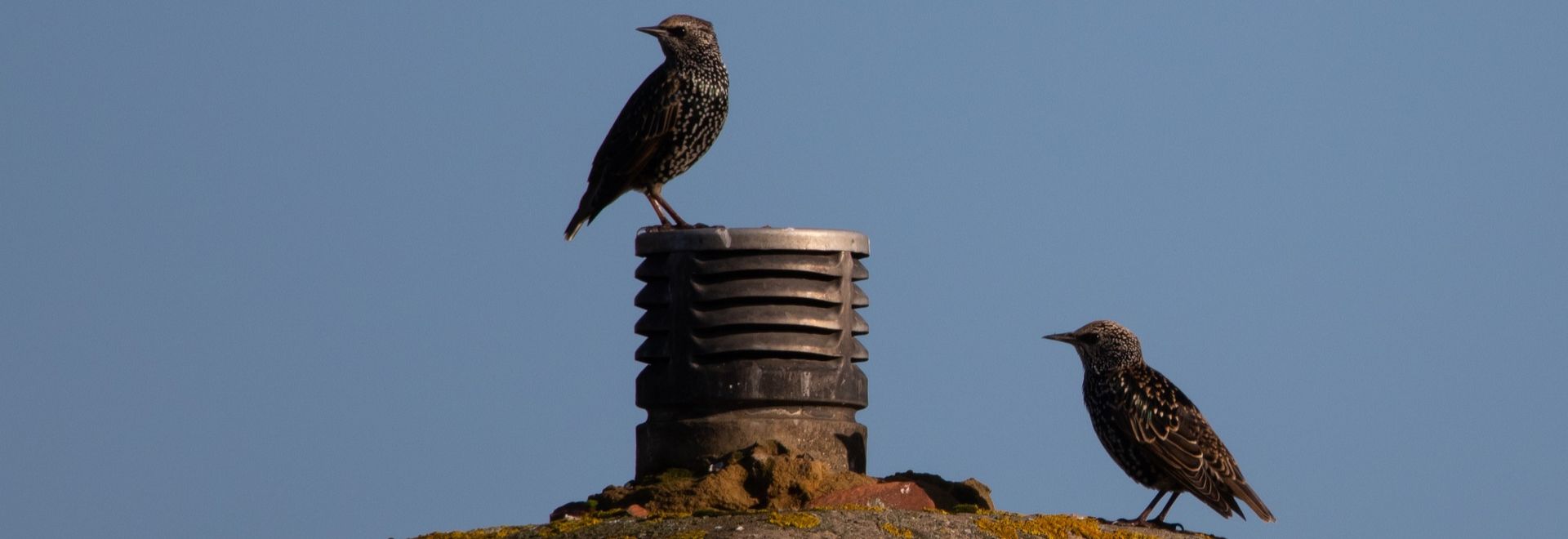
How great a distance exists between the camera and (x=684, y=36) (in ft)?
41.2

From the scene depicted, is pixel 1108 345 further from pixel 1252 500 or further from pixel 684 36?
pixel 684 36

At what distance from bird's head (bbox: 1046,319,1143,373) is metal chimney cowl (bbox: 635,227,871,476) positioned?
1836 mm

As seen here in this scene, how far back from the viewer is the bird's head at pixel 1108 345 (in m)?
11.6

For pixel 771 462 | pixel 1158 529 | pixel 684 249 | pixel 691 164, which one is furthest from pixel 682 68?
pixel 1158 529

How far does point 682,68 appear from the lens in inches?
495

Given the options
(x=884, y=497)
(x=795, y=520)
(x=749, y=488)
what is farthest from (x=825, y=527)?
(x=884, y=497)

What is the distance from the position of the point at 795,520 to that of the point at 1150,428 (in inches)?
139

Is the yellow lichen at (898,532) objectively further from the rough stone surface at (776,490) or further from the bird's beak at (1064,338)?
the bird's beak at (1064,338)

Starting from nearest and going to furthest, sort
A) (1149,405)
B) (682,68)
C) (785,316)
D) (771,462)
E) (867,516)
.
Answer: (867,516) < (771,462) < (785,316) < (1149,405) < (682,68)

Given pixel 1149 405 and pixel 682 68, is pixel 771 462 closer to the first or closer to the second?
pixel 1149 405

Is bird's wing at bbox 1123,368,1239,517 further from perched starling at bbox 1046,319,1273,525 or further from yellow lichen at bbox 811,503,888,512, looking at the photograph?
yellow lichen at bbox 811,503,888,512

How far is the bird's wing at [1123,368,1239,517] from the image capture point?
1081 centimetres

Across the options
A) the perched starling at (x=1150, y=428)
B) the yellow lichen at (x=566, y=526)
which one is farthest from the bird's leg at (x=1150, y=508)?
the yellow lichen at (x=566, y=526)

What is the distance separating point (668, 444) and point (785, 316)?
0.94 meters
